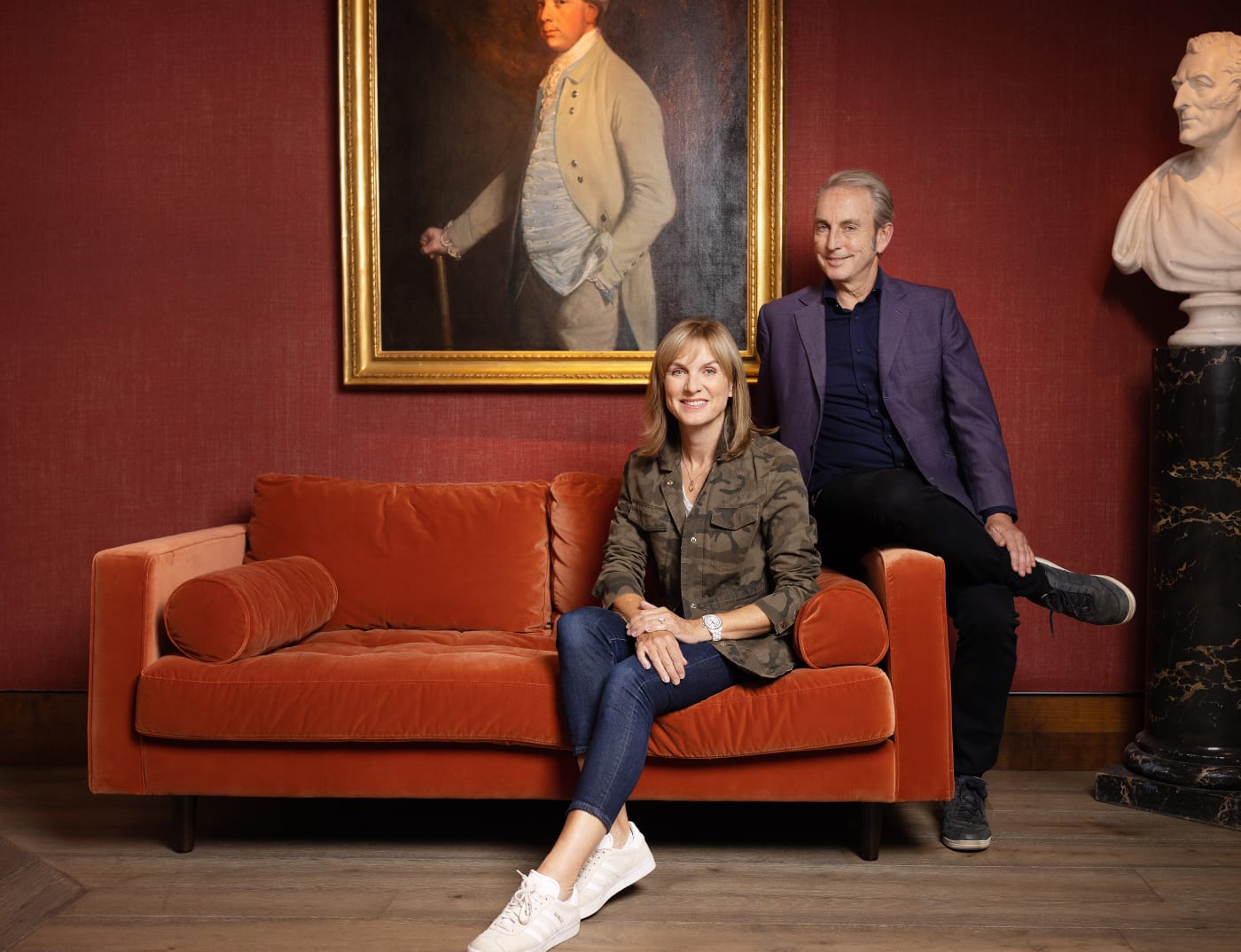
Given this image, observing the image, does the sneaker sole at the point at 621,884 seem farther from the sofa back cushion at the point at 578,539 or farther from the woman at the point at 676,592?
the sofa back cushion at the point at 578,539

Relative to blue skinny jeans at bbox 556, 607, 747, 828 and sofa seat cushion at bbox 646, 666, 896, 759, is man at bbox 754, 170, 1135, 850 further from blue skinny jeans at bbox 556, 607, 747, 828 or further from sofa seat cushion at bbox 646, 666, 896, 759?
blue skinny jeans at bbox 556, 607, 747, 828

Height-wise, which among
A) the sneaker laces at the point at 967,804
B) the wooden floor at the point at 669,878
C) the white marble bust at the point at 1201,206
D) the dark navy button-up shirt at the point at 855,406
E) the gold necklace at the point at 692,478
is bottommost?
the wooden floor at the point at 669,878

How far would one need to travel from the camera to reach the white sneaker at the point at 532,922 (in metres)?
1.83

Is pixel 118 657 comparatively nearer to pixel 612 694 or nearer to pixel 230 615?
pixel 230 615

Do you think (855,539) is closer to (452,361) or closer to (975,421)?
(975,421)

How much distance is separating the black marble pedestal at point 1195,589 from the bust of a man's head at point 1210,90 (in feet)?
1.76

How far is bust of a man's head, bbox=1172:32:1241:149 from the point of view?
2.63 m

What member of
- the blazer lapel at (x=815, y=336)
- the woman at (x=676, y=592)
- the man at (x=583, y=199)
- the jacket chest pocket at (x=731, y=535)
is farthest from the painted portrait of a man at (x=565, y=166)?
the jacket chest pocket at (x=731, y=535)

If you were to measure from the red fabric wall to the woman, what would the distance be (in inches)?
32.9

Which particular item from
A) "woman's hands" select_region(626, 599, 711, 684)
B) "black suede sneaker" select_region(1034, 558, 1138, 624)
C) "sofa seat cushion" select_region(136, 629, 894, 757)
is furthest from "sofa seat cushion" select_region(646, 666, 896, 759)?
"black suede sneaker" select_region(1034, 558, 1138, 624)

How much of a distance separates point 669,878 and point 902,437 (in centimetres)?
116

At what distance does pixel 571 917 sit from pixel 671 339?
116 cm

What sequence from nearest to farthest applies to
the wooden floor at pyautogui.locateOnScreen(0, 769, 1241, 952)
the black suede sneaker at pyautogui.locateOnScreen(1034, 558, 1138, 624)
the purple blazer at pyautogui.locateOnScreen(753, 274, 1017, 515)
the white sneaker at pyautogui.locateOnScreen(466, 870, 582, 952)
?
the white sneaker at pyautogui.locateOnScreen(466, 870, 582, 952), the wooden floor at pyautogui.locateOnScreen(0, 769, 1241, 952), the black suede sneaker at pyautogui.locateOnScreen(1034, 558, 1138, 624), the purple blazer at pyautogui.locateOnScreen(753, 274, 1017, 515)

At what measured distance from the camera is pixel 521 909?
187cm
